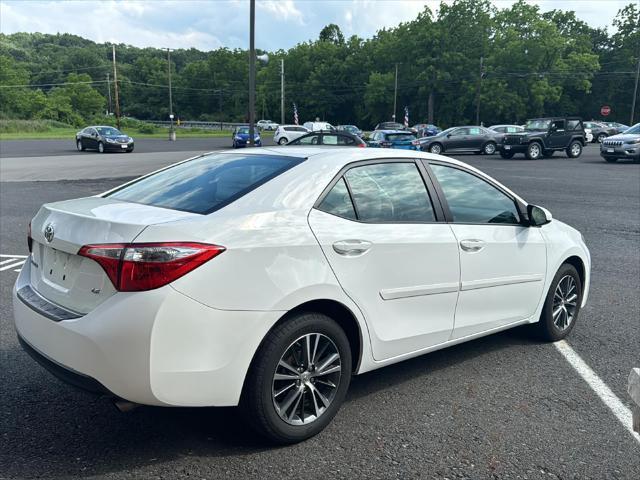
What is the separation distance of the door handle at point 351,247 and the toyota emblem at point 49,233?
1.50 metres

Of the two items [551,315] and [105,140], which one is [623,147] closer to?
[551,315]

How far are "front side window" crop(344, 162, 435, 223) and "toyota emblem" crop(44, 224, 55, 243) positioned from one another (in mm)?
1655

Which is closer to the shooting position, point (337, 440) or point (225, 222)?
point (225, 222)

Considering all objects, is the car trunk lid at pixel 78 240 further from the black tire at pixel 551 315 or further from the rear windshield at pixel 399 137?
the rear windshield at pixel 399 137

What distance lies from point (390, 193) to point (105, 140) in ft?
108

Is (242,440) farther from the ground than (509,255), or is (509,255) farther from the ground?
(509,255)

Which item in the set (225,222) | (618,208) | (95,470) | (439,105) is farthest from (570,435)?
(439,105)

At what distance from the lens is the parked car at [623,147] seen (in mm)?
24766

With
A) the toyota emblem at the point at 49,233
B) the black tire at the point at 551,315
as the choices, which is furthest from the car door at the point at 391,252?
the toyota emblem at the point at 49,233

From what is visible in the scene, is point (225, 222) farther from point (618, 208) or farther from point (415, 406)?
point (618, 208)

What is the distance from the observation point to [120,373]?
2.68 meters

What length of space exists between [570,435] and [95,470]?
254 cm

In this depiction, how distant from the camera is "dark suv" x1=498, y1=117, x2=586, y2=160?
2811cm

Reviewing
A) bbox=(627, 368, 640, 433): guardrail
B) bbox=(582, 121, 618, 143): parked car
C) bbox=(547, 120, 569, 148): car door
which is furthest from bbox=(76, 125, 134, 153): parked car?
bbox=(582, 121, 618, 143): parked car
